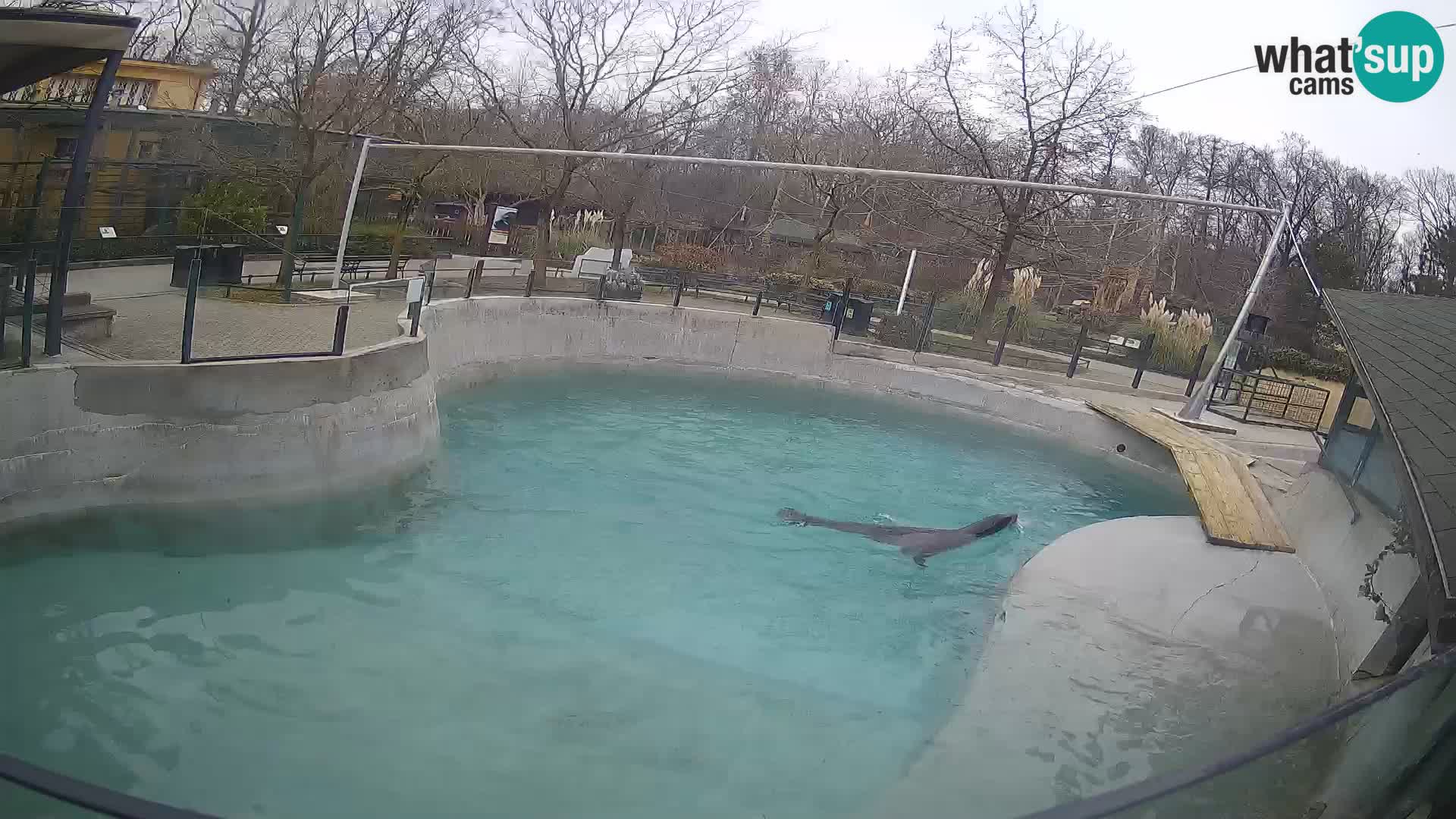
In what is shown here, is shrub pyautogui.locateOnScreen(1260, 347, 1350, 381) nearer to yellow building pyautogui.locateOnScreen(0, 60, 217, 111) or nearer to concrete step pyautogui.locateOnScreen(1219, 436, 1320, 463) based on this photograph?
concrete step pyautogui.locateOnScreen(1219, 436, 1320, 463)

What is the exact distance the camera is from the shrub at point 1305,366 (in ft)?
80.2

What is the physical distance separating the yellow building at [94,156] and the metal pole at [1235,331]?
611 inches

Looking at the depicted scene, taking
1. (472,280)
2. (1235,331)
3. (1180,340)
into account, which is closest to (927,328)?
(1235,331)

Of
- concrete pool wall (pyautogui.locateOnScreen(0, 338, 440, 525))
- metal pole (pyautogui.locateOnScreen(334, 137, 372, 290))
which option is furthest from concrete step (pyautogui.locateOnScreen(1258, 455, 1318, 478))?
metal pole (pyautogui.locateOnScreen(334, 137, 372, 290))

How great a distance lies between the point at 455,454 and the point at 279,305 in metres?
2.53

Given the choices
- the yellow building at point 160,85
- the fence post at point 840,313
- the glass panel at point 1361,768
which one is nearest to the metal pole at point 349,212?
the yellow building at point 160,85

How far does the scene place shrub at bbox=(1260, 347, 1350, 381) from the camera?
24438mm

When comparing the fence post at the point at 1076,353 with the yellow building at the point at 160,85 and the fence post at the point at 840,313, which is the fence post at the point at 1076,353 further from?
the yellow building at the point at 160,85

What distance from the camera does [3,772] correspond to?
2432mm

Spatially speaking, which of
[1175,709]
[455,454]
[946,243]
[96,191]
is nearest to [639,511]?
[455,454]

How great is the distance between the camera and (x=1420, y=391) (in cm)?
542

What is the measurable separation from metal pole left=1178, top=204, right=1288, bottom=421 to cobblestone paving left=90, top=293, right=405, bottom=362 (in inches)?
465

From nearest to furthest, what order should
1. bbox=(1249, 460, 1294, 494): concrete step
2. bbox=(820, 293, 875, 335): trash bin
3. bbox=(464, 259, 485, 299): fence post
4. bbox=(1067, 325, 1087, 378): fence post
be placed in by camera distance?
bbox=(1249, 460, 1294, 494): concrete step → bbox=(464, 259, 485, 299): fence post → bbox=(1067, 325, 1087, 378): fence post → bbox=(820, 293, 875, 335): trash bin

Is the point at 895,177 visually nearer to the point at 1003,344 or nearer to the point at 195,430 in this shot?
the point at 1003,344
